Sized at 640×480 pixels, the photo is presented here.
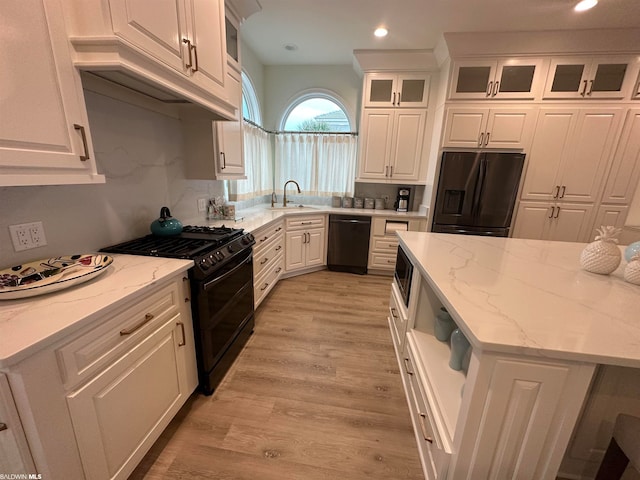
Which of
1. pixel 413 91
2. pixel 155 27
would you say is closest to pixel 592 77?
pixel 413 91

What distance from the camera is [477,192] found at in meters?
3.01

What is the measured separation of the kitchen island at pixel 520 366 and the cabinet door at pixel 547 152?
2114 mm

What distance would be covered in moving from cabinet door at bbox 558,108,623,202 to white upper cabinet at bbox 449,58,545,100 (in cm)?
64

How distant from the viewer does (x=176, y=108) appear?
1991mm

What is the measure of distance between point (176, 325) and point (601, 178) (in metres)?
4.34

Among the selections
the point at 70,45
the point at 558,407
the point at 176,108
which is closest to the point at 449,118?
the point at 176,108

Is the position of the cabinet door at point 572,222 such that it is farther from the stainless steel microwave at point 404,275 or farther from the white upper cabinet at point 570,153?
the stainless steel microwave at point 404,275

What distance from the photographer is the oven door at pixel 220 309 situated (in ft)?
4.80

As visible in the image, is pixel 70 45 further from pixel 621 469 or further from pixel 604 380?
pixel 621 469

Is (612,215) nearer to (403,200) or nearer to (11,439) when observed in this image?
(403,200)

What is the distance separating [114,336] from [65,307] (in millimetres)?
192

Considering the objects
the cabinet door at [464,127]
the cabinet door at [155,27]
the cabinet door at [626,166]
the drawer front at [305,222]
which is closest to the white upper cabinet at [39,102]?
the cabinet door at [155,27]

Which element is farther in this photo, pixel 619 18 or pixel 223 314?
pixel 619 18

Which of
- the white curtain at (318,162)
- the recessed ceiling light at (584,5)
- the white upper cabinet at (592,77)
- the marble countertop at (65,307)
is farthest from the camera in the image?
the white curtain at (318,162)
